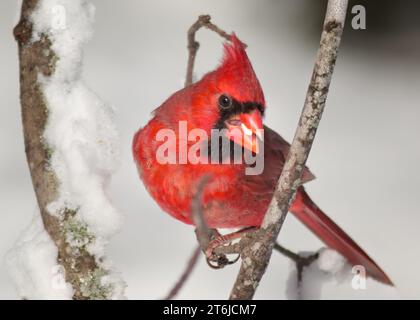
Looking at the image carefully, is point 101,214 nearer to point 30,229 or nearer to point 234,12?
point 30,229

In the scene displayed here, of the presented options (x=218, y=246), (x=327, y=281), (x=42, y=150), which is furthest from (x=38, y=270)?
(x=327, y=281)

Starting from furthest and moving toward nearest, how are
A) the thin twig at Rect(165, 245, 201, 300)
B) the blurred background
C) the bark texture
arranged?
1. the blurred background
2. the thin twig at Rect(165, 245, 201, 300)
3. the bark texture

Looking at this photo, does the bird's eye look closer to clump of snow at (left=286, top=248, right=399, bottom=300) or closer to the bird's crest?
the bird's crest

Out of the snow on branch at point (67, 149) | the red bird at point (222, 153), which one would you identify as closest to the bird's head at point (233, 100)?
the red bird at point (222, 153)

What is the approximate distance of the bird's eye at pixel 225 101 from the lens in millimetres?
1541

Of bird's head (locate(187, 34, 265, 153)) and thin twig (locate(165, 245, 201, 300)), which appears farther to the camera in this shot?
thin twig (locate(165, 245, 201, 300))

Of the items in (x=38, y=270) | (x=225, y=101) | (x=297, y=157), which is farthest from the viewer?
(x=225, y=101)

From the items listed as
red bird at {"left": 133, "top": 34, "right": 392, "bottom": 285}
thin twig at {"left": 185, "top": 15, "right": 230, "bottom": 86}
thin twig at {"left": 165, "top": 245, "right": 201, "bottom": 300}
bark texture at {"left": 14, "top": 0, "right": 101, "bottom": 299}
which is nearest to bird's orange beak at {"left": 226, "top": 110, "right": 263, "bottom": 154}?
red bird at {"left": 133, "top": 34, "right": 392, "bottom": 285}

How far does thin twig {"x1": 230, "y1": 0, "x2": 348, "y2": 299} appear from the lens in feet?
3.93

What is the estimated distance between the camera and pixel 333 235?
200 centimetres

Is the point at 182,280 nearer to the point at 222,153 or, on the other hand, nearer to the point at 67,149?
the point at 222,153

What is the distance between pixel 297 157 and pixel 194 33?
1.79ft
